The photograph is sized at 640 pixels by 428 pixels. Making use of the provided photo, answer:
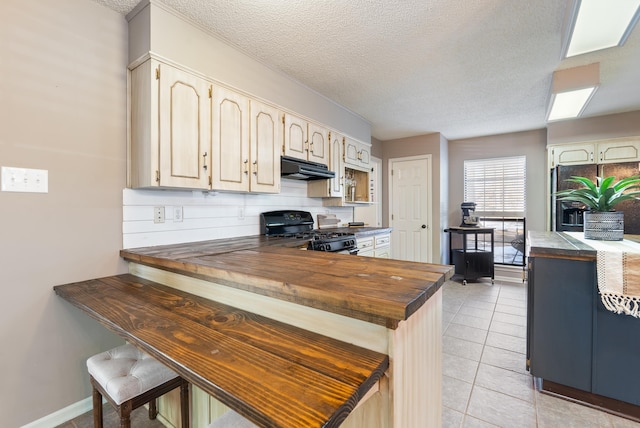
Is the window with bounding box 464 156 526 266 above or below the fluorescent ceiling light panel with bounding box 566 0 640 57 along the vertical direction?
below

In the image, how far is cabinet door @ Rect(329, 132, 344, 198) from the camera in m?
3.47

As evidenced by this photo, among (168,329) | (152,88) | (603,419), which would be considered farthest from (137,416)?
(603,419)

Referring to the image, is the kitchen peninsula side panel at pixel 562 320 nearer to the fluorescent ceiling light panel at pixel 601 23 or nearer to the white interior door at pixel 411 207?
the fluorescent ceiling light panel at pixel 601 23

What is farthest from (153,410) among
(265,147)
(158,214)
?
(265,147)

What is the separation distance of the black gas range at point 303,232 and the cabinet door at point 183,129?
0.92m

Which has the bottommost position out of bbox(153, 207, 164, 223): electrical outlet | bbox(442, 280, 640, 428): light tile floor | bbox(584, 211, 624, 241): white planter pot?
bbox(442, 280, 640, 428): light tile floor

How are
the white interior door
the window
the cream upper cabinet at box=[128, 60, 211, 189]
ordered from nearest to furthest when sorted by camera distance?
the cream upper cabinet at box=[128, 60, 211, 189] < the window < the white interior door

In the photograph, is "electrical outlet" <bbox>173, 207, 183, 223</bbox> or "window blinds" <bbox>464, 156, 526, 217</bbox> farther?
"window blinds" <bbox>464, 156, 526, 217</bbox>

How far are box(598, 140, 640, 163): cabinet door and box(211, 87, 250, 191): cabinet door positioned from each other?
4.73 m

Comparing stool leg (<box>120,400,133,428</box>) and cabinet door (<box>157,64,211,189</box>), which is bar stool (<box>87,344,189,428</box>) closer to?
stool leg (<box>120,400,133,428</box>)

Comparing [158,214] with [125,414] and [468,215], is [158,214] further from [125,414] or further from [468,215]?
[468,215]

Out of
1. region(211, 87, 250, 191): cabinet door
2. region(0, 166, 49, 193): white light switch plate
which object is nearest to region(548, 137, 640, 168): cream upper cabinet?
region(211, 87, 250, 191): cabinet door

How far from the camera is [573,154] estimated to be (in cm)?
403

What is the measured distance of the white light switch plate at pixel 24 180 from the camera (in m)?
1.51
